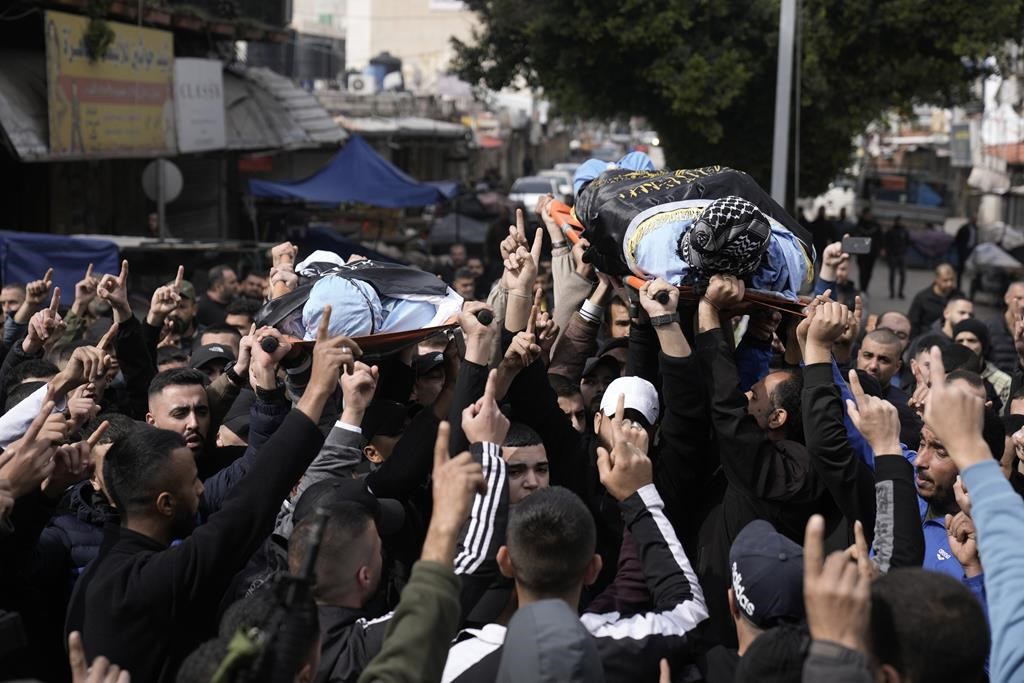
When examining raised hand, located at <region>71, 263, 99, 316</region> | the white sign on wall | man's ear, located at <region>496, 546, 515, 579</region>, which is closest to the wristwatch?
man's ear, located at <region>496, 546, 515, 579</region>

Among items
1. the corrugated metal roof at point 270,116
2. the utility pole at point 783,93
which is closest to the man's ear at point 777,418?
the utility pole at point 783,93

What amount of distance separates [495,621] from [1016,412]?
3692mm

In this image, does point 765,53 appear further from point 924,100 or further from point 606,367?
point 606,367

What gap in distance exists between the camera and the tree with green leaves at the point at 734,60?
16484 mm

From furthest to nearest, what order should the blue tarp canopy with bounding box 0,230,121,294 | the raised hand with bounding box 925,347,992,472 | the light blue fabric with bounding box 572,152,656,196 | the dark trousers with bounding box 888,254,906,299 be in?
the dark trousers with bounding box 888,254,906,299 → the blue tarp canopy with bounding box 0,230,121,294 → the light blue fabric with bounding box 572,152,656,196 → the raised hand with bounding box 925,347,992,472

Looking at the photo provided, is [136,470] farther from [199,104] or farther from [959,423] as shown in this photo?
[199,104]

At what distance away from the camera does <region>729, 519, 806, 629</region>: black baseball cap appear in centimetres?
327

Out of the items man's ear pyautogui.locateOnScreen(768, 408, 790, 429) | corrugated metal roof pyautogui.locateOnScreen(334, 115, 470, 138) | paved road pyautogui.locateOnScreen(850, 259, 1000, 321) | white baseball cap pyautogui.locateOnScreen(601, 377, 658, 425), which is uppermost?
corrugated metal roof pyautogui.locateOnScreen(334, 115, 470, 138)

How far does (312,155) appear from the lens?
27422 millimetres

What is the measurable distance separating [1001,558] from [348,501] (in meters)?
1.77

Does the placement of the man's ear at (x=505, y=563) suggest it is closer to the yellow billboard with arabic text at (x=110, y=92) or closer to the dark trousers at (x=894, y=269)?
the yellow billboard with arabic text at (x=110, y=92)

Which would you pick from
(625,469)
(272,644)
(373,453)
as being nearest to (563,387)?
(373,453)

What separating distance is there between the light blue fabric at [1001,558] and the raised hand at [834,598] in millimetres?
459

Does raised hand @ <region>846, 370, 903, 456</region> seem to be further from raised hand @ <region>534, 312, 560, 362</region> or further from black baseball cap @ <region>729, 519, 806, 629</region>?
raised hand @ <region>534, 312, 560, 362</region>
